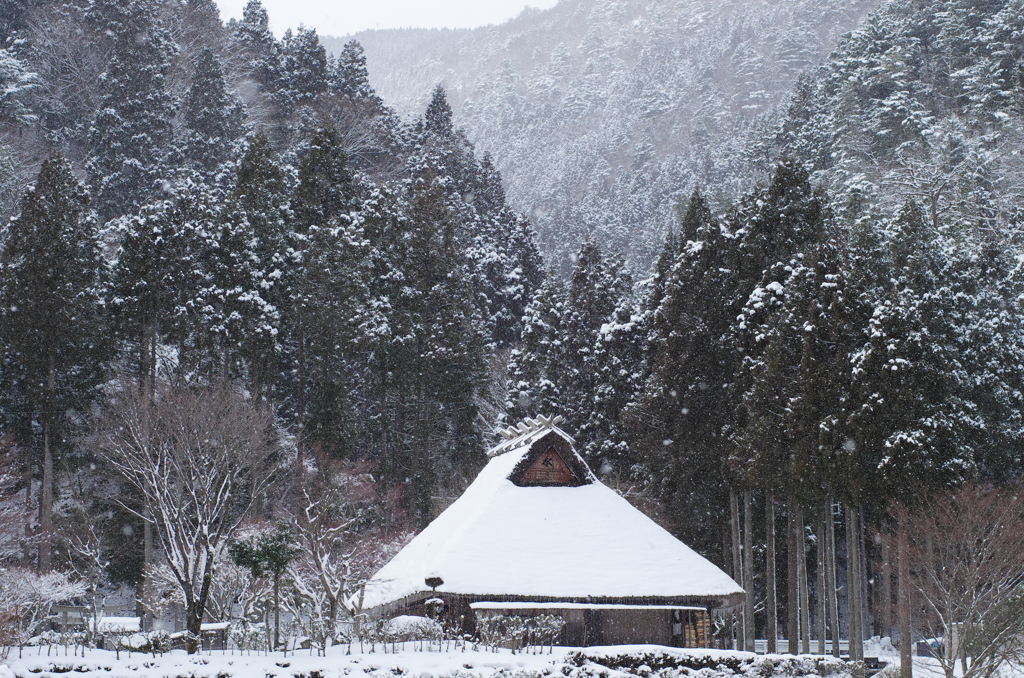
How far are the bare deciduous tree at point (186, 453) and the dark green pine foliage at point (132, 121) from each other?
18.6 meters

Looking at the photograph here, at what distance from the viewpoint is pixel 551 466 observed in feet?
81.9

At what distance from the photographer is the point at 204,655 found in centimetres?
1420

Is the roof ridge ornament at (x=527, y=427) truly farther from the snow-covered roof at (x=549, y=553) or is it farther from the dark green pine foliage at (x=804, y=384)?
the dark green pine foliage at (x=804, y=384)

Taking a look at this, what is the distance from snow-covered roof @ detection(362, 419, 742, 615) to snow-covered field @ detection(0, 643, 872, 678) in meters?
3.89

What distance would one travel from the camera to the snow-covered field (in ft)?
43.0

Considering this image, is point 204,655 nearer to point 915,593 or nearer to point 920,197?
point 915,593

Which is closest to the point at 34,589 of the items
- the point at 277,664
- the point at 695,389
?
the point at 277,664

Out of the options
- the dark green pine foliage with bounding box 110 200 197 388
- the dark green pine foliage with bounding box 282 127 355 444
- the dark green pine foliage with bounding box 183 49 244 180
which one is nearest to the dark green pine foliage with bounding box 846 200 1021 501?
the dark green pine foliage with bounding box 282 127 355 444

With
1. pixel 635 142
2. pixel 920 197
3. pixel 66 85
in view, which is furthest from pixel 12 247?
pixel 635 142

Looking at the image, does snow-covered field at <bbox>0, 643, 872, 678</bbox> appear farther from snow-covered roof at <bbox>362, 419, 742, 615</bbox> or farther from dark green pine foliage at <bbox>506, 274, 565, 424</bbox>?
dark green pine foliage at <bbox>506, 274, 565, 424</bbox>

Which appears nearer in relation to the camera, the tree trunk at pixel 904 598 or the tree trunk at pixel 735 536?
the tree trunk at pixel 904 598

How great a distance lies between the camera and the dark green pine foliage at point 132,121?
45.0 metres

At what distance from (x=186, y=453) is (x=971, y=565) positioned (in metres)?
18.3

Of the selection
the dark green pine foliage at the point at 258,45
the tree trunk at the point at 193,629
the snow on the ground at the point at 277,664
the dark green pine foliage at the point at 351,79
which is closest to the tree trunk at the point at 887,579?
the snow on the ground at the point at 277,664
